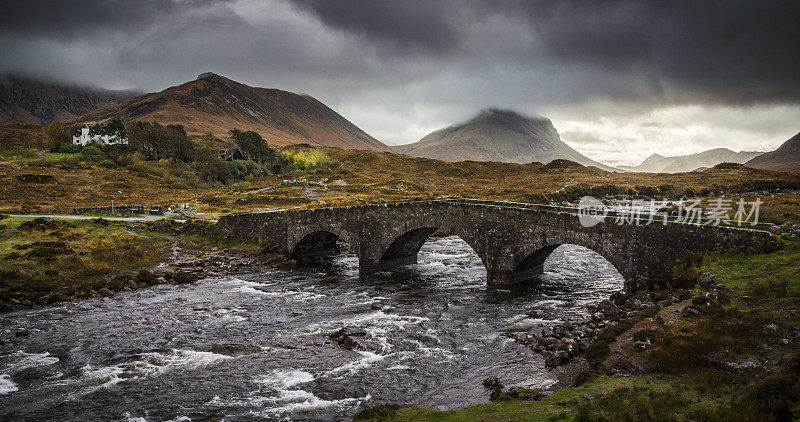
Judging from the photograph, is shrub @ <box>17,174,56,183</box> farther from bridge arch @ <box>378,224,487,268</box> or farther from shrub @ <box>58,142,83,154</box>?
bridge arch @ <box>378,224,487,268</box>

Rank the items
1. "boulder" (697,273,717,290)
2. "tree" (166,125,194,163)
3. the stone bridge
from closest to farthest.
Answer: "boulder" (697,273,717,290)
the stone bridge
"tree" (166,125,194,163)

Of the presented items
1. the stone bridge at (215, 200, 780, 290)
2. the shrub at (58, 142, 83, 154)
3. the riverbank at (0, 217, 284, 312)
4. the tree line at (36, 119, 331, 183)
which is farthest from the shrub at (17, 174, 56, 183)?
the stone bridge at (215, 200, 780, 290)

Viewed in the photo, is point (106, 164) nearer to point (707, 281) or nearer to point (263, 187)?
point (263, 187)

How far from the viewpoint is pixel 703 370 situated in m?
10.6

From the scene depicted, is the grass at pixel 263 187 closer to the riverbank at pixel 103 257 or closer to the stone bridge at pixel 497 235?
the riverbank at pixel 103 257

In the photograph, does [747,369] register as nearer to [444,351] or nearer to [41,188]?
[444,351]

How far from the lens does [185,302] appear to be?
77.7ft

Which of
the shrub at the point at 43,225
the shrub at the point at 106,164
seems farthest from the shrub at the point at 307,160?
the shrub at the point at 43,225

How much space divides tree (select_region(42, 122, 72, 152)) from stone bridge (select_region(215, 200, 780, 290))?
311 ft

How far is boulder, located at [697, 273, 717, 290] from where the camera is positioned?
15164 mm

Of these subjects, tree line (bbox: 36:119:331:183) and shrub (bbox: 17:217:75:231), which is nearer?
shrub (bbox: 17:217:75:231)

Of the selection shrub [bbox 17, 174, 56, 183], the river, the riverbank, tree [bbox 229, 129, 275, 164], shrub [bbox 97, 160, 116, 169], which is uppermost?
tree [bbox 229, 129, 275, 164]

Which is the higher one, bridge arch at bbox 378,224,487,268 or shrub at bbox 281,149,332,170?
shrub at bbox 281,149,332,170

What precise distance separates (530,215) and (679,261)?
25.0ft
